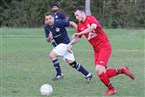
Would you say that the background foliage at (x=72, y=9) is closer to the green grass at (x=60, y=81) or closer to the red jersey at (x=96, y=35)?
the green grass at (x=60, y=81)

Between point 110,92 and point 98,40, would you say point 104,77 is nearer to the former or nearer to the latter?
point 110,92

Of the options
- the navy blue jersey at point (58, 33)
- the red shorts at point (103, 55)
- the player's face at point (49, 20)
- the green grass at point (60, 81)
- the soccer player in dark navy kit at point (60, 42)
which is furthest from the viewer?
the navy blue jersey at point (58, 33)

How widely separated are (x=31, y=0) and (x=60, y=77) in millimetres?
27962

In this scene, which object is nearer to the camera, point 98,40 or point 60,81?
point 98,40

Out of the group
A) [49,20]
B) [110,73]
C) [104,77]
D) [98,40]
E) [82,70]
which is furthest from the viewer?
[82,70]

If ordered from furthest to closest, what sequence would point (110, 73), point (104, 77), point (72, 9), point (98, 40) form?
point (72, 9)
point (110, 73)
point (98, 40)
point (104, 77)

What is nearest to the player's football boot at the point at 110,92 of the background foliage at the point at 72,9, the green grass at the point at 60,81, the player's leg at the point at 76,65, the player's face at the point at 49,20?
the green grass at the point at 60,81

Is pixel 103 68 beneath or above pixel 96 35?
beneath

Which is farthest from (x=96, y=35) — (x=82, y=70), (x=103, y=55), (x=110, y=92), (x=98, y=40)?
(x=82, y=70)

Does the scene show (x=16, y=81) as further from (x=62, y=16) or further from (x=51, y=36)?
(x=62, y=16)

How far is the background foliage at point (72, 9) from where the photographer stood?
37.5 m

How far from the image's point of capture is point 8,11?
38906 millimetres

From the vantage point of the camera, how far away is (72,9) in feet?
124

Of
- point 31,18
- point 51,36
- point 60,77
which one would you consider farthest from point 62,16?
point 31,18
